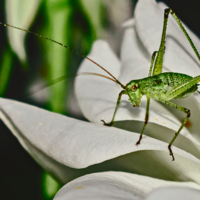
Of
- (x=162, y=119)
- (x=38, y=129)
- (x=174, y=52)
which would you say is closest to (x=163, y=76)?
(x=174, y=52)

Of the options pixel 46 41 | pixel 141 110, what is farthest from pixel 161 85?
pixel 46 41

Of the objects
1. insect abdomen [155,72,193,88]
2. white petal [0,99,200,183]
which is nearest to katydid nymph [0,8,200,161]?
insect abdomen [155,72,193,88]

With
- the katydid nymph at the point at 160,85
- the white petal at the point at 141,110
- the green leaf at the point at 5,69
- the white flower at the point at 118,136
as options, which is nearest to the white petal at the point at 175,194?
the white flower at the point at 118,136

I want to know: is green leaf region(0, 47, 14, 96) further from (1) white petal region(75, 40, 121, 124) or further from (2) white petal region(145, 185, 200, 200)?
(2) white petal region(145, 185, 200, 200)

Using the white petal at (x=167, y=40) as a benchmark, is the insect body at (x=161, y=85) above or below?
below

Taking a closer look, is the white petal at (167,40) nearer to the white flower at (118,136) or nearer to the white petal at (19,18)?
the white flower at (118,136)

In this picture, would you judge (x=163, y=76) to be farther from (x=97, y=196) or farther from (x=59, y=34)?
(x=97, y=196)

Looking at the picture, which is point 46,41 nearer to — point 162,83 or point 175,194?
point 162,83
